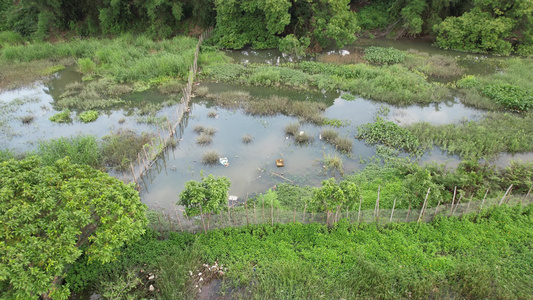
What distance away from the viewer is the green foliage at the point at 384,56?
21.8 metres

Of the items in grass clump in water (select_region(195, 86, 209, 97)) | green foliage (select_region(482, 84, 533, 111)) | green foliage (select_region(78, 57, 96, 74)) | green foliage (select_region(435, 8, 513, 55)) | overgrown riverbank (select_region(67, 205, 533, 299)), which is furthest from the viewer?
green foliage (select_region(435, 8, 513, 55))

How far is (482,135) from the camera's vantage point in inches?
515

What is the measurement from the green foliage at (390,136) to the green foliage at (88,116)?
12743mm

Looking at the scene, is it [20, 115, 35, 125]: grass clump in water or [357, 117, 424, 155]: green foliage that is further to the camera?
[20, 115, 35, 125]: grass clump in water

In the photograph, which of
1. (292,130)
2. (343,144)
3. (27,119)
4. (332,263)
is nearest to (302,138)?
(292,130)

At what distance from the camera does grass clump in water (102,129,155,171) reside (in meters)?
11.9

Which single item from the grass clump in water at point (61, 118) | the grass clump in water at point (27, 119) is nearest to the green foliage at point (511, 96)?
the grass clump in water at point (61, 118)

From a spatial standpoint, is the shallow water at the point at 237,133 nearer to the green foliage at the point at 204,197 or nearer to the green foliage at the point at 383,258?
the green foliage at the point at 204,197

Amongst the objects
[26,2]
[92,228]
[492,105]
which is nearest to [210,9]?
[26,2]

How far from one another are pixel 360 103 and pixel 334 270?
1130cm

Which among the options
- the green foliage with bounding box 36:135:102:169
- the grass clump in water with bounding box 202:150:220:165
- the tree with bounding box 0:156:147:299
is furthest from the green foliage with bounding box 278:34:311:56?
the tree with bounding box 0:156:147:299

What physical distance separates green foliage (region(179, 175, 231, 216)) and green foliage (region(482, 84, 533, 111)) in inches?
608

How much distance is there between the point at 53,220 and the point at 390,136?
40.0ft

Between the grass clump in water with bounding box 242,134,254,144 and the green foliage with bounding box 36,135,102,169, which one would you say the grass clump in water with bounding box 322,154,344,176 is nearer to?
the grass clump in water with bounding box 242,134,254,144
